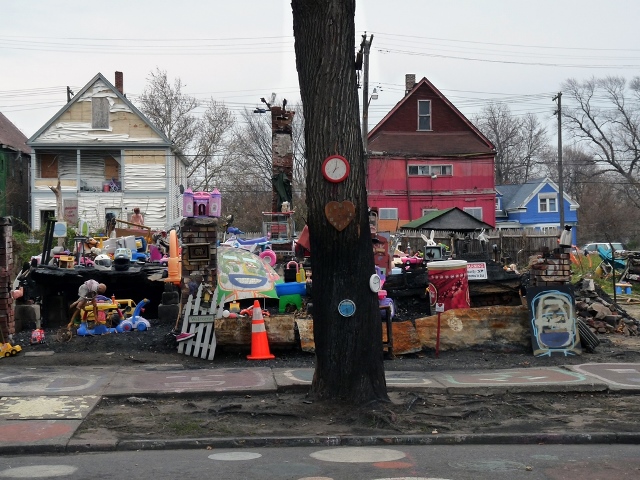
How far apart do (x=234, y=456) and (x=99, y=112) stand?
36.2 m

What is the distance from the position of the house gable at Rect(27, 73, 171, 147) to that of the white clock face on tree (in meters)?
33.3

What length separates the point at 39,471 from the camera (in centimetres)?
646

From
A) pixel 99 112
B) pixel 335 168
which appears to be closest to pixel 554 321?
pixel 335 168

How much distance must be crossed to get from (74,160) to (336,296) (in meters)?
35.3

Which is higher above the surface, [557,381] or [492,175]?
[492,175]

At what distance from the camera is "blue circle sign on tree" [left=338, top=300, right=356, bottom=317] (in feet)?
29.3

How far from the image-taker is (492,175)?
4491 cm

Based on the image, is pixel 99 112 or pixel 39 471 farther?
pixel 99 112

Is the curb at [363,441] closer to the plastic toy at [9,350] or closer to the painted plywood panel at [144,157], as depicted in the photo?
the plastic toy at [9,350]

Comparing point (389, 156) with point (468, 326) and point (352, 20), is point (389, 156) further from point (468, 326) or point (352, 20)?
point (352, 20)

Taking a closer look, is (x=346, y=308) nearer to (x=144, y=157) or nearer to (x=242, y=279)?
(x=242, y=279)

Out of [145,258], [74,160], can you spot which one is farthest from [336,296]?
[74,160]

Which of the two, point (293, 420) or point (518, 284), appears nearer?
point (293, 420)

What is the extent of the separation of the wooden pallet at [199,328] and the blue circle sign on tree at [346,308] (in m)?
4.16
